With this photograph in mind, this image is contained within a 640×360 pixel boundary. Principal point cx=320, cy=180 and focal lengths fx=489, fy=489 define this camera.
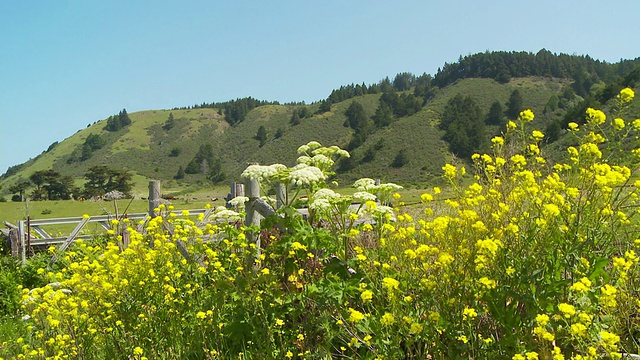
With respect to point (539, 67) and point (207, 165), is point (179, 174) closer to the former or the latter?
point (207, 165)

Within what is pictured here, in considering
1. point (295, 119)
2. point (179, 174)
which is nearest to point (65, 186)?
point (179, 174)

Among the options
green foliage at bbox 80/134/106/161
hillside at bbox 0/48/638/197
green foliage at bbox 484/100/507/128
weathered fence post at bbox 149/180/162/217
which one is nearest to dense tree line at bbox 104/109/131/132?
hillside at bbox 0/48/638/197

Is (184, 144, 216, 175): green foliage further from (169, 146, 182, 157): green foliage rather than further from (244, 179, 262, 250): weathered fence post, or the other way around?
(244, 179, 262, 250): weathered fence post

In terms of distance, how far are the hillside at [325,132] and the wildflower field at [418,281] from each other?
70713 mm

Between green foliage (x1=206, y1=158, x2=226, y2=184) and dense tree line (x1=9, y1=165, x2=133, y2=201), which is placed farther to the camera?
green foliage (x1=206, y1=158, x2=226, y2=184)

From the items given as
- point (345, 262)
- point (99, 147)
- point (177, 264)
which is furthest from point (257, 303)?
point (99, 147)

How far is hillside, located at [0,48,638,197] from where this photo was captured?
9556 cm

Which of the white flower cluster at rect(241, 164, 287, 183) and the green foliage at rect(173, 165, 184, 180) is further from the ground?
the green foliage at rect(173, 165, 184, 180)

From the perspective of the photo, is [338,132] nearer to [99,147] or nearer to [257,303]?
[99,147]

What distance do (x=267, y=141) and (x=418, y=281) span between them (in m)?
132

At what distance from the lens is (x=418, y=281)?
3344 millimetres

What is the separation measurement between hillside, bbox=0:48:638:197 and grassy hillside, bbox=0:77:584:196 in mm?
291

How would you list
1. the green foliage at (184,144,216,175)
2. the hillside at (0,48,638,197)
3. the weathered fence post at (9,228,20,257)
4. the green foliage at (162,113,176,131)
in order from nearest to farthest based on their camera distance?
the weathered fence post at (9,228,20,257) → the hillside at (0,48,638,197) → the green foliage at (184,144,216,175) → the green foliage at (162,113,176,131)

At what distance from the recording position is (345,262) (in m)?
4.05
